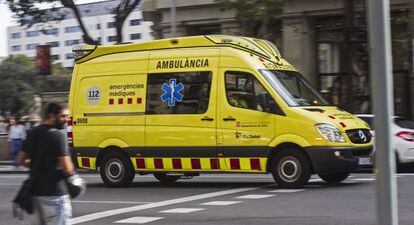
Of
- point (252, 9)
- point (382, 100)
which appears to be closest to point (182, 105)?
point (252, 9)

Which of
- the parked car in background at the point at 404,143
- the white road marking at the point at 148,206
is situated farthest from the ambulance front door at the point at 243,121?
the parked car in background at the point at 404,143

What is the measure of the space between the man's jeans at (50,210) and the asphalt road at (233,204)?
3403mm

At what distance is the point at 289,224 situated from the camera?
839 centimetres

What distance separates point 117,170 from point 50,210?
26.2ft

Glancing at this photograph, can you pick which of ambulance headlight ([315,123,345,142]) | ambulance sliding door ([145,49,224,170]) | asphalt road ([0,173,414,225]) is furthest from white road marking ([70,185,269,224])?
ambulance headlight ([315,123,345,142])

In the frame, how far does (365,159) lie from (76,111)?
5.80 metres

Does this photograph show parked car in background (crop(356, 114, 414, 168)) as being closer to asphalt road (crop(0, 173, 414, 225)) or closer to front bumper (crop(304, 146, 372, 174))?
asphalt road (crop(0, 173, 414, 225))

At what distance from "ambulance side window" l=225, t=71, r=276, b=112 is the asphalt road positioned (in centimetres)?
151

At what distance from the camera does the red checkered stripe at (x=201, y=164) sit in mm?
11984

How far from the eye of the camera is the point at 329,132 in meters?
11.4

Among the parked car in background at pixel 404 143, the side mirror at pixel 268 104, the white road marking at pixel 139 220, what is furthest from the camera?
the parked car in background at pixel 404 143

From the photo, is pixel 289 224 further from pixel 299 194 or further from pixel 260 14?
pixel 260 14

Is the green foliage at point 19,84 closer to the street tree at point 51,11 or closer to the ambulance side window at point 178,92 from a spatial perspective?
the street tree at point 51,11

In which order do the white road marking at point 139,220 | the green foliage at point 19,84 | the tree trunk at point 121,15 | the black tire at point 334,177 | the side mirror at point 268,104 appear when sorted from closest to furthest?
the white road marking at point 139,220 → the side mirror at point 268,104 → the black tire at point 334,177 → the tree trunk at point 121,15 → the green foliage at point 19,84
